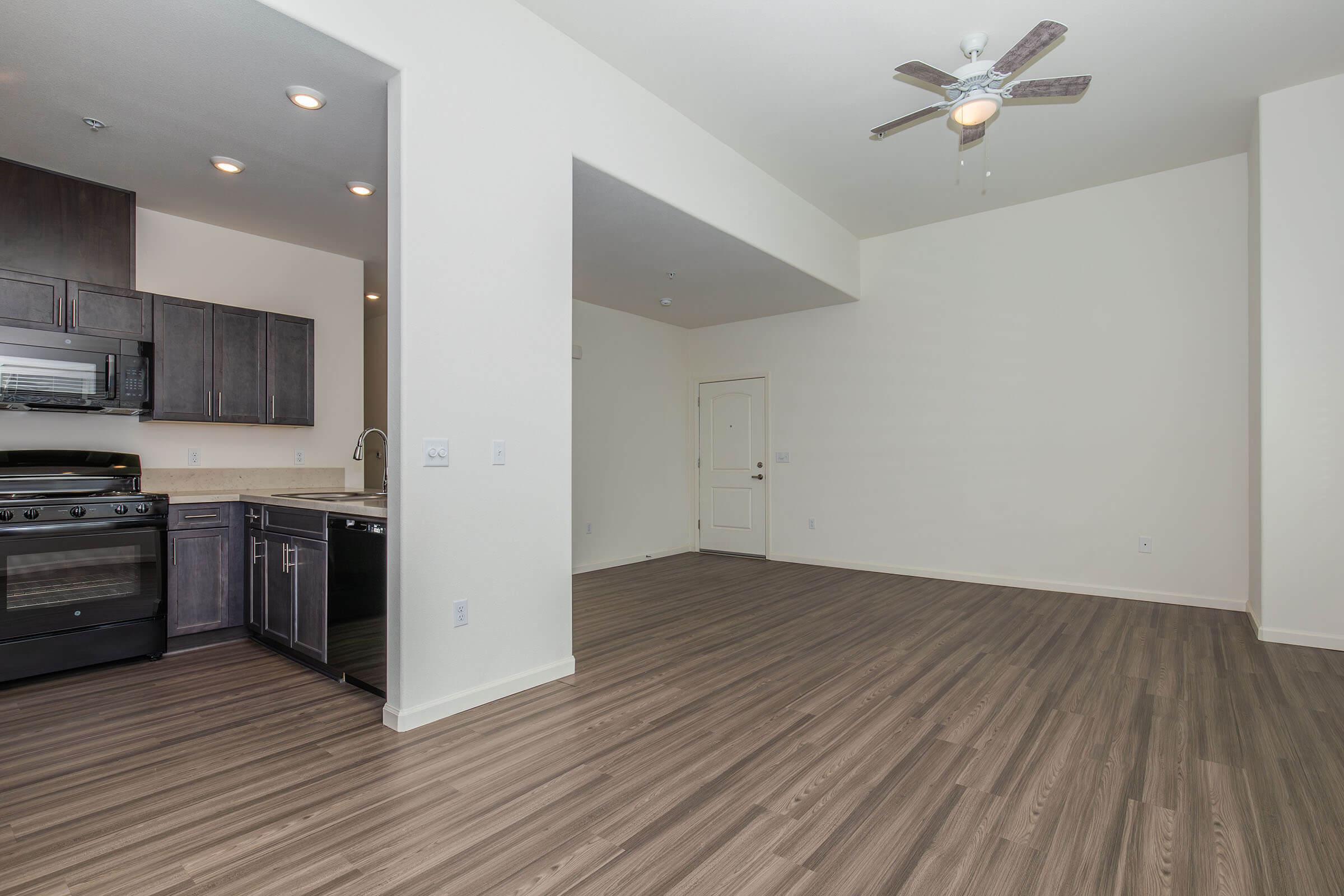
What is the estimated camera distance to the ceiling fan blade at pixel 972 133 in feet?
11.7

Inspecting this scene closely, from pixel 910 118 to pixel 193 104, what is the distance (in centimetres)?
349

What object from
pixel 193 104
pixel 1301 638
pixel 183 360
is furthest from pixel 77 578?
pixel 1301 638

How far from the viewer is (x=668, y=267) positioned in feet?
17.2

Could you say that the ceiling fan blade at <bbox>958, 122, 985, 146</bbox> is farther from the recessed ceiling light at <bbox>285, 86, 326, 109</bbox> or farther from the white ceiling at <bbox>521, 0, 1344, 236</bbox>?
the recessed ceiling light at <bbox>285, 86, 326, 109</bbox>

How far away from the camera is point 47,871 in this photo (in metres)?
1.67

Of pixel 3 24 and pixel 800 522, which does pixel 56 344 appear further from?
pixel 800 522

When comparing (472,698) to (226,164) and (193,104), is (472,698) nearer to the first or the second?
(193,104)

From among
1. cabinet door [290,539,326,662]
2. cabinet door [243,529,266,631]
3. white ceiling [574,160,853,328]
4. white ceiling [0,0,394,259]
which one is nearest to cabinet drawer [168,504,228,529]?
cabinet door [243,529,266,631]

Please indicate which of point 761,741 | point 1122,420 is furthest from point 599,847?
point 1122,420

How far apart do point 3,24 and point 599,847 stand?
3.56m

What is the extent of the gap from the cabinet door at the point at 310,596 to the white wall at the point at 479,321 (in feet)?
2.63

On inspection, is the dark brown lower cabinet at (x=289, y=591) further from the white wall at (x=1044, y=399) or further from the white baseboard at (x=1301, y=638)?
the white baseboard at (x=1301, y=638)

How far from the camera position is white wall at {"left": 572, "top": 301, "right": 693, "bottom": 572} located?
6492 millimetres

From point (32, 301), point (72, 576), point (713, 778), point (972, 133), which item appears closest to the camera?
point (713, 778)
